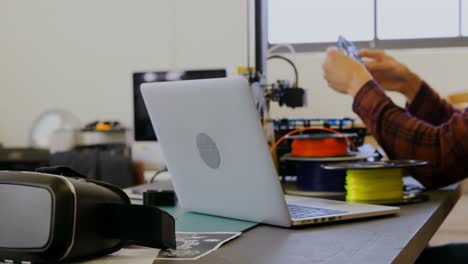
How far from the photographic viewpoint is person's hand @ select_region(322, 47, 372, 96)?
148cm

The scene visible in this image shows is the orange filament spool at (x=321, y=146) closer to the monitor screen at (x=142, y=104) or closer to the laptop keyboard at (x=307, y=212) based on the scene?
the laptop keyboard at (x=307, y=212)

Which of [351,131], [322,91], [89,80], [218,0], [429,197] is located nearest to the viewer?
[429,197]

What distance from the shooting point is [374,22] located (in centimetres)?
383

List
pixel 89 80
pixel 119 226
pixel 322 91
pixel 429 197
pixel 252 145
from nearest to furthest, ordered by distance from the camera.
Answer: pixel 119 226 < pixel 252 145 < pixel 429 197 < pixel 322 91 < pixel 89 80

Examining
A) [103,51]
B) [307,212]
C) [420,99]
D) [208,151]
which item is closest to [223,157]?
[208,151]

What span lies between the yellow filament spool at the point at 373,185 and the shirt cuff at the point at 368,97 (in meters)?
0.24

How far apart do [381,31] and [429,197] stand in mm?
2616

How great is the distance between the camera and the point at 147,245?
78 centimetres

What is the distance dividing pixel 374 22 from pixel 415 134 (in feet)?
8.20

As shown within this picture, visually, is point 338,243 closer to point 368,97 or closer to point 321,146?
point 321,146

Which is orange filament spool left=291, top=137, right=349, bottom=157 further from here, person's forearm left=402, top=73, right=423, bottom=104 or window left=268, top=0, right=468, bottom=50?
window left=268, top=0, right=468, bottom=50

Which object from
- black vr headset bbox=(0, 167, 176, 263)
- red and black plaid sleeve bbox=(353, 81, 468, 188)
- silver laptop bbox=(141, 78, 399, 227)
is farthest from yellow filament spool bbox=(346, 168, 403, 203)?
black vr headset bbox=(0, 167, 176, 263)

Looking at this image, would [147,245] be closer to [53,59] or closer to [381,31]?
[381,31]

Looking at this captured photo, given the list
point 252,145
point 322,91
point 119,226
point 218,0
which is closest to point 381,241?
point 252,145
